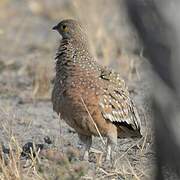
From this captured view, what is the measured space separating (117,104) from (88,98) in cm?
42

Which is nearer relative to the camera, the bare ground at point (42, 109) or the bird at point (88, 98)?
the bare ground at point (42, 109)

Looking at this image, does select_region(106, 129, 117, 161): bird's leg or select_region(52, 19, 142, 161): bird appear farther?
select_region(106, 129, 117, 161): bird's leg

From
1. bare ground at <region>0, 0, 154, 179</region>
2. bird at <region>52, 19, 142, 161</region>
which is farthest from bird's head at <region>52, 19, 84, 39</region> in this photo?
bare ground at <region>0, 0, 154, 179</region>

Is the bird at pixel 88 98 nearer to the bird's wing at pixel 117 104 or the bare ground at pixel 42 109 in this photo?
the bird's wing at pixel 117 104

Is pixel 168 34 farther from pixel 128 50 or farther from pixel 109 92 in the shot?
pixel 128 50

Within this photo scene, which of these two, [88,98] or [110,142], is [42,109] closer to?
[110,142]

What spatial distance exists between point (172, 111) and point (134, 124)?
11.8 ft

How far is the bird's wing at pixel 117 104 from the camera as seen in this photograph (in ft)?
25.5

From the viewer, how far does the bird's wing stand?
779 centimetres

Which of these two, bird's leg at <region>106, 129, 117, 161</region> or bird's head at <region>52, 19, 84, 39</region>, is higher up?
bird's head at <region>52, 19, 84, 39</region>

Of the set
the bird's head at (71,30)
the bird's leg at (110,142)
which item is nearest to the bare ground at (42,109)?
the bird's leg at (110,142)

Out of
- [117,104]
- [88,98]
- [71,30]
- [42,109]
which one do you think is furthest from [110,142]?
[42,109]

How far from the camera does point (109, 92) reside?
7.87 metres

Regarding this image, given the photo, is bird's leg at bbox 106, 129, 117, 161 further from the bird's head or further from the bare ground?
the bird's head
